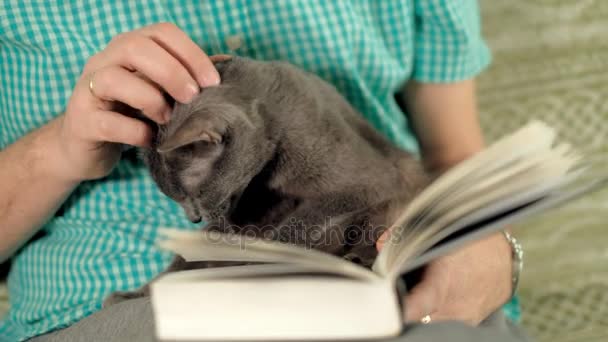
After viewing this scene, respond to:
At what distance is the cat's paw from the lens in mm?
743

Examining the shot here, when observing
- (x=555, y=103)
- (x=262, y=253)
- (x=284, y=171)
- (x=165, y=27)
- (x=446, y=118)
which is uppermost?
(x=165, y=27)

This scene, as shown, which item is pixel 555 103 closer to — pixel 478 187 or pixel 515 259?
pixel 515 259

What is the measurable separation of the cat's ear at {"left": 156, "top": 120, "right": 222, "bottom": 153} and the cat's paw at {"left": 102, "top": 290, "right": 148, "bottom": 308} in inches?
10.4

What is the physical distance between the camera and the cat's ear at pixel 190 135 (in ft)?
1.83

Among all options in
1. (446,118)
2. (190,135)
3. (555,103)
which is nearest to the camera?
(190,135)

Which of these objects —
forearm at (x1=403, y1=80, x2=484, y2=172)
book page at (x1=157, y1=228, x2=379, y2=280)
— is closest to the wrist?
book page at (x1=157, y1=228, x2=379, y2=280)

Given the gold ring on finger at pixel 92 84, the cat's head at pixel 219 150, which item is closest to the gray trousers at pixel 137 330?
the cat's head at pixel 219 150

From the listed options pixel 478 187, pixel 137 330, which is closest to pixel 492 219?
pixel 478 187

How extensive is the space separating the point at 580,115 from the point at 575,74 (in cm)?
9

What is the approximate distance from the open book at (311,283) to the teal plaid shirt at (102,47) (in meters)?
0.37

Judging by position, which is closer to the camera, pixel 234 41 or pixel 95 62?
pixel 95 62

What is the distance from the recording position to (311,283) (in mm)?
→ 430

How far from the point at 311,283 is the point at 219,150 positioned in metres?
0.27

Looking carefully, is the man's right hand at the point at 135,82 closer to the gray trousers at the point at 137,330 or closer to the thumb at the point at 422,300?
the gray trousers at the point at 137,330
